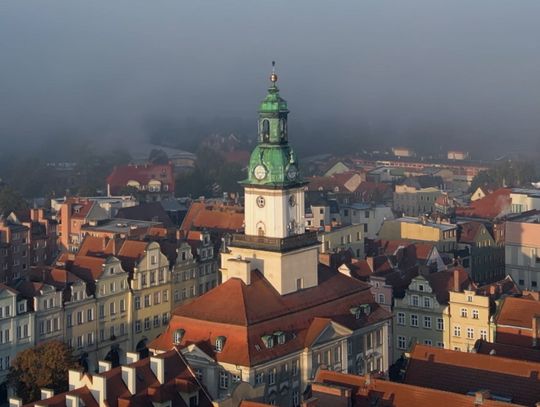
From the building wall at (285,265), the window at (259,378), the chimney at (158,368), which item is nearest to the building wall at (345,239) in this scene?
the building wall at (285,265)

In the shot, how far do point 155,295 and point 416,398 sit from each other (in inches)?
1188

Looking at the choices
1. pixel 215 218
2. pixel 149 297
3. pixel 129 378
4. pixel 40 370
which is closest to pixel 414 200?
pixel 215 218

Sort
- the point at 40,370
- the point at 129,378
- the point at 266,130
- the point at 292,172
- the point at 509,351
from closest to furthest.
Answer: the point at 129,378
the point at 509,351
the point at 40,370
the point at 292,172
the point at 266,130

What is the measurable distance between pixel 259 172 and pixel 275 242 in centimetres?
358

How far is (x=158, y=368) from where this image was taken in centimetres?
4244

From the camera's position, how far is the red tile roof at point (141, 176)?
12588 cm

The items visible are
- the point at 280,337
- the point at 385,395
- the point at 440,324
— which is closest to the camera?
the point at 385,395

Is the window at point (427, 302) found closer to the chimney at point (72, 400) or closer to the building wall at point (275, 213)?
the building wall at point (275, 213)

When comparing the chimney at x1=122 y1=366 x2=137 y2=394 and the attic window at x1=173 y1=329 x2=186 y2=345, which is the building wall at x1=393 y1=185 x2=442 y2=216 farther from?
the chimney at x1=122 y1=366 x2=137 y2=394

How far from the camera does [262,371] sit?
4881 cm

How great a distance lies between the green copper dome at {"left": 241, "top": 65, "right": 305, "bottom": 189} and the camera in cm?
5403

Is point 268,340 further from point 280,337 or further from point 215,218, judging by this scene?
point 215,218

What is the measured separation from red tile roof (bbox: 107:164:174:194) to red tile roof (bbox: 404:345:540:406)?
83.5m

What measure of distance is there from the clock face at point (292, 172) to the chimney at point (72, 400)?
61.2 ft
